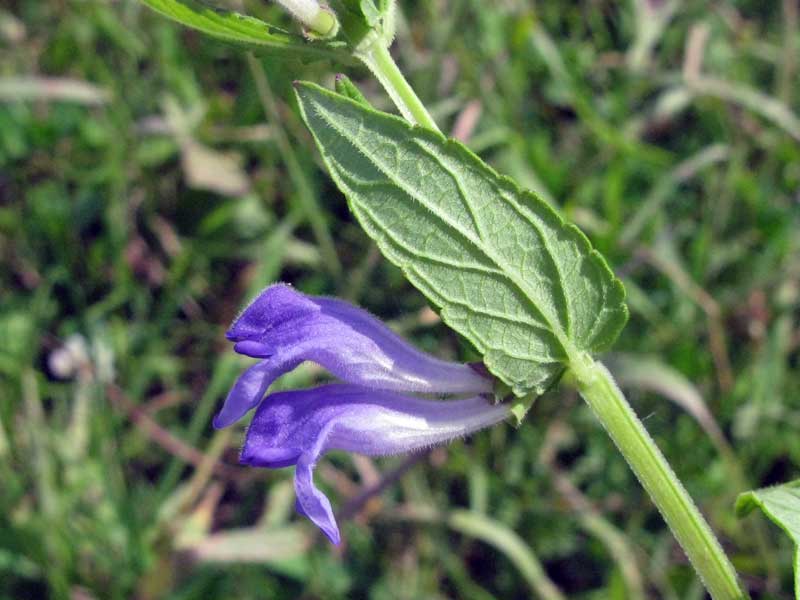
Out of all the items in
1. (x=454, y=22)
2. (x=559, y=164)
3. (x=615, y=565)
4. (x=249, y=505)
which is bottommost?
(x=249, y=505)

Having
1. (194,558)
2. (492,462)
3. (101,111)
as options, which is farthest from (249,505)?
(101,111)

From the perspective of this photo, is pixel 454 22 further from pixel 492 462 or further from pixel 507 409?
pixel 507 409

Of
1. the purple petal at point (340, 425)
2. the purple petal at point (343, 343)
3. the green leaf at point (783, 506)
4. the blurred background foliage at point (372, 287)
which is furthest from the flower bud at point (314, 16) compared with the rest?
the blurred background foliage at point (372, 287)

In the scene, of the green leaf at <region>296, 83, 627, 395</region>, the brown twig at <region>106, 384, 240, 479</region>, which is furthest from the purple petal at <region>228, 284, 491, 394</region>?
the brown twig at <region>106, 384, 240, 479</region>

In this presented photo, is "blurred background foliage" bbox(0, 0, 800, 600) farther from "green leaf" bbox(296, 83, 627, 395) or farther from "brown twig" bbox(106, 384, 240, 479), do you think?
"green leaf" bbox(296, 83, 627, 395)

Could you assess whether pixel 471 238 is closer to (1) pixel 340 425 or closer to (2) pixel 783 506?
(1) pixel 340 425

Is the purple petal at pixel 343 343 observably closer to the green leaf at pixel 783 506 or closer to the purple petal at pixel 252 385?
the purple petal at pixel 252 385

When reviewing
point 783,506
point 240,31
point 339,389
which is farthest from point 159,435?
point 783,506
